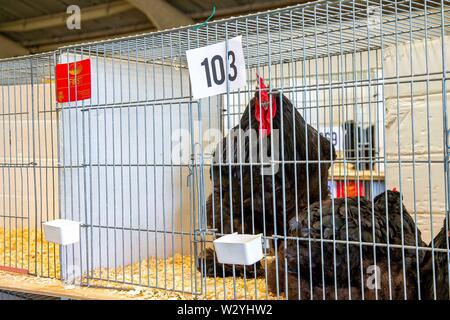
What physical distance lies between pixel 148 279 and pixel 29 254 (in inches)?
33.4

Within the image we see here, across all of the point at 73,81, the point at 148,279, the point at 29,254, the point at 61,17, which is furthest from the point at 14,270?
the point at 61,17

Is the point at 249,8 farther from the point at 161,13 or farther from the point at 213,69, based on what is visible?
the point at 213,69

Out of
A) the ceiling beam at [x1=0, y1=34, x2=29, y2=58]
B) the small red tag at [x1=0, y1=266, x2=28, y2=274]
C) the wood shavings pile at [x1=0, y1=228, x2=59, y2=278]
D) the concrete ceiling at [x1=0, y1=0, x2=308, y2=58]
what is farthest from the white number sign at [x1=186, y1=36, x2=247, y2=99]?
the ceiling beam at [x1=0, y1=34, x2=29, y2=58]

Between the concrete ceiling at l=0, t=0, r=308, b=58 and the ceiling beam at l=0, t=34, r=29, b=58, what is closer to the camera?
the concrete ceiling at l=0, t=0, r=308, b=58

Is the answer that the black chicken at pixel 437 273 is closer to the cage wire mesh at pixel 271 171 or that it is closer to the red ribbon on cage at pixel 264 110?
the cage wire mesh at pixel 271 171

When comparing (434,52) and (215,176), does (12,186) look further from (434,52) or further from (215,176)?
(434,52)

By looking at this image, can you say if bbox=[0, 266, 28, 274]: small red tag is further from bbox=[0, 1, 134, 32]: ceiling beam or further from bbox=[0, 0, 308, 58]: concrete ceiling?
bbox=[0, 1, 134, 32]: ceiling beam

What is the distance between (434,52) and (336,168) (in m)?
1.46

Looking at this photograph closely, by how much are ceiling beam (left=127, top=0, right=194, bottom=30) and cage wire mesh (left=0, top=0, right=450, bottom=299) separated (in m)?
3.33

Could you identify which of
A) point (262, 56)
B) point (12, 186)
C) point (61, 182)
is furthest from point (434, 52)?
point (12, 186)

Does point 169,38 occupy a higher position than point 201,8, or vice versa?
point 201,8

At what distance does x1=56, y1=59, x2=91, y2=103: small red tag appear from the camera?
2133mm

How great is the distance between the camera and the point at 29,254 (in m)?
2.55

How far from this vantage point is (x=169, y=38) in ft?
6.82
